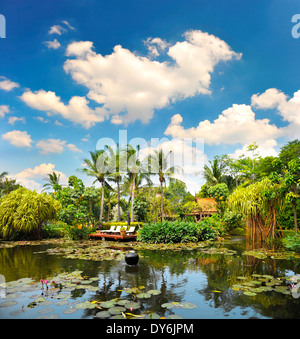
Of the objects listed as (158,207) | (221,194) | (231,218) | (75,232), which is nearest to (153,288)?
(75,232)

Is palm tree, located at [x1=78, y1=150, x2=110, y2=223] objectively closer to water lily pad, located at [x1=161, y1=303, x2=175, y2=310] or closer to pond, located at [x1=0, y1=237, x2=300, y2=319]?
pond, located at [x1=0, y1=237, x2=300, y2=319]

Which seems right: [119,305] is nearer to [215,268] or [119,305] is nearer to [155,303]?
[155,303]

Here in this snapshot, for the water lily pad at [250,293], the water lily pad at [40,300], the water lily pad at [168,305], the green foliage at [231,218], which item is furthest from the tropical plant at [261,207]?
the water lily pad at [40,300]

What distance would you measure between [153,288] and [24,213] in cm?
1293

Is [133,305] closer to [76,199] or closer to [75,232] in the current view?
[75,232]

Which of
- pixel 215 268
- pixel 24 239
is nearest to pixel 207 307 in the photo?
pixel 215 268

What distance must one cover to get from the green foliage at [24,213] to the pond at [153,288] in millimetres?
7136

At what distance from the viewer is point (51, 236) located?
17500 millimetres

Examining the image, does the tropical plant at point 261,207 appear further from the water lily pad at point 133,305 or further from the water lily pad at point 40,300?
the water lily pad at point 40,300

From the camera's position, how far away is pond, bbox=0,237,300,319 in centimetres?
385

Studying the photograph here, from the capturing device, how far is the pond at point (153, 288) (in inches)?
151

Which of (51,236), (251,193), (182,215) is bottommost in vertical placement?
(51,236)
